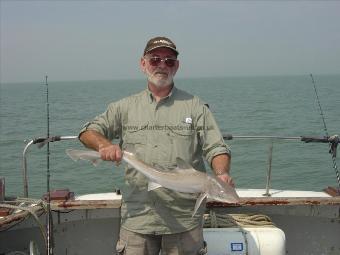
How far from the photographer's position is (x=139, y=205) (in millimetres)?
4055

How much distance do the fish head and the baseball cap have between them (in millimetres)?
1278

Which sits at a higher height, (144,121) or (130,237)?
(144,121)

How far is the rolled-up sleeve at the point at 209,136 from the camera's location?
157 inches

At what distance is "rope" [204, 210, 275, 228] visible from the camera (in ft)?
17.3

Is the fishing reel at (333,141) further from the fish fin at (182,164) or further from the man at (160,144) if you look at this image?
the fish fin at (182,164)

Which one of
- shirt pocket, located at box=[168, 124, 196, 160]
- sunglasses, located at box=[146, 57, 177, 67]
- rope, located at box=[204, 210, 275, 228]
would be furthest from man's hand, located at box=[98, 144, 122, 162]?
rope, located at box=[204, 210, 275, 228]

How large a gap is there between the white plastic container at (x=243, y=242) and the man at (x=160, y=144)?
0.74m

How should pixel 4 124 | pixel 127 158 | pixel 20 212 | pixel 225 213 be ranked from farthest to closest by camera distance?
pixel 4 124
pixel 225 213
pixel 20 212
pixel 127 158

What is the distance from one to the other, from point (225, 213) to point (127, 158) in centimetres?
243

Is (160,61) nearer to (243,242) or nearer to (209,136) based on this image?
(209,136)

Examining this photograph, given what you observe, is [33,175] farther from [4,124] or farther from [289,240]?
[4,124]

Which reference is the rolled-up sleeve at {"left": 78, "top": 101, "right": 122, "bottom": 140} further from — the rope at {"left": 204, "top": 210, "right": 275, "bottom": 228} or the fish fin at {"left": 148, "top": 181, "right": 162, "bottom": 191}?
the rope at {"left": 204, "top": 210, "right": 275, "bottom": 228}

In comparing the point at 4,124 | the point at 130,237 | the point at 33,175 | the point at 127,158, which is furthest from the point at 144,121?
the point at 4,124

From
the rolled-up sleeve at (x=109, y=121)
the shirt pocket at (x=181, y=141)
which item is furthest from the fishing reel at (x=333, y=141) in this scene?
the rolled-up sleeve at (x=109, y=121)
